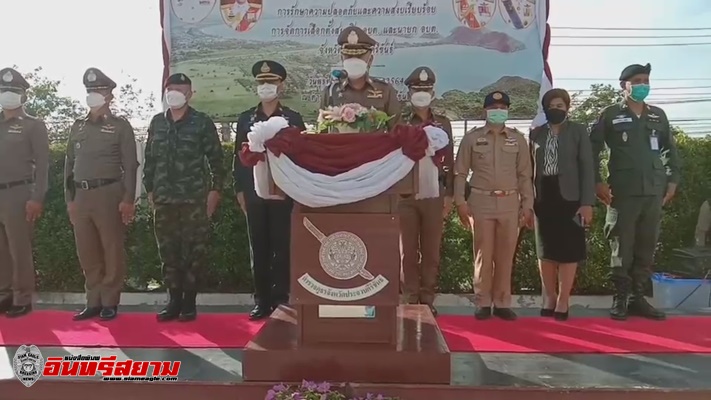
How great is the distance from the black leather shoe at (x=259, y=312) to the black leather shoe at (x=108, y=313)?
0.81m

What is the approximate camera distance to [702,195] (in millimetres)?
4793

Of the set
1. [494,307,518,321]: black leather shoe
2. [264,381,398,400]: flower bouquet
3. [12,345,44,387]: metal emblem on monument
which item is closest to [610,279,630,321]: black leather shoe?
[494,307,518,321]: black leather shoe

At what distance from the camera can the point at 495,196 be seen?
143 inches

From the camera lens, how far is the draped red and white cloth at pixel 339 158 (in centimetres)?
250

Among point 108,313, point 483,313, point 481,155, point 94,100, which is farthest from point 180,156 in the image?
point 483,313

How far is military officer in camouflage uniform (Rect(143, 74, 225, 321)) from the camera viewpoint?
369 centimetres

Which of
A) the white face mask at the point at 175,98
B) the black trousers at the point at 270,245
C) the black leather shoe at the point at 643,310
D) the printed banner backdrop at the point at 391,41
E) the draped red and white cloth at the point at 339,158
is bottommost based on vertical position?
the black leather shoe at the point at 643,310

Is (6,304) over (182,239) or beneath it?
beneath

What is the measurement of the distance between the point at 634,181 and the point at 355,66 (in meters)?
1.78

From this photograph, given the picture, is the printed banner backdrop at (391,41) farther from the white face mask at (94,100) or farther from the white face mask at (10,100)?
the white face mask at (10,100)

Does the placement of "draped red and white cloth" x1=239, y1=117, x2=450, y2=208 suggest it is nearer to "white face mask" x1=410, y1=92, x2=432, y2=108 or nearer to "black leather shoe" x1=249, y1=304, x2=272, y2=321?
"white face mask" x1=410, y1=92, x2=432, y2=108

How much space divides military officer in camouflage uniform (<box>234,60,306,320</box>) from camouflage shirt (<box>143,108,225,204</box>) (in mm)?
200

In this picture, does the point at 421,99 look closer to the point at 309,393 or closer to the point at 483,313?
the point at 483,313

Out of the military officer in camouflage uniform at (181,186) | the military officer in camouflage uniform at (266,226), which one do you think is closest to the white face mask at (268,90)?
the military officer in camouflage uniform at (266,226)
